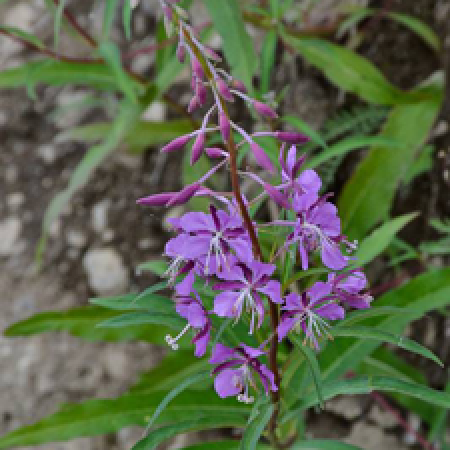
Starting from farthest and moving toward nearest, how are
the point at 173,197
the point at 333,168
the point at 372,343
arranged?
1. the point at 333,168
2. the point at 372,343
3. the point at 173,197

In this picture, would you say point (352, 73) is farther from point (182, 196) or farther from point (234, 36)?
point (182, 196)

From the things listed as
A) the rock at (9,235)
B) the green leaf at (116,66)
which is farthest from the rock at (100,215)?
the green leaf at (116,66)

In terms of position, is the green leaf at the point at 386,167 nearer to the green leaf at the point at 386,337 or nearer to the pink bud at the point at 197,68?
the green leaf at the point at 386,337

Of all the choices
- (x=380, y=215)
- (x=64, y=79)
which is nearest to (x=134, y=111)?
(x=64, y=79)

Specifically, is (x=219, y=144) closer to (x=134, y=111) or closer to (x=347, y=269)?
(x=134, y=111)

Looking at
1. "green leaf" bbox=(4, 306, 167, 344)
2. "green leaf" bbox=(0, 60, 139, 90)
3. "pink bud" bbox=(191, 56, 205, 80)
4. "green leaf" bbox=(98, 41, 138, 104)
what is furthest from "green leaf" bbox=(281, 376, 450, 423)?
"green leaf" bbox=(0, 60, 139, 90)

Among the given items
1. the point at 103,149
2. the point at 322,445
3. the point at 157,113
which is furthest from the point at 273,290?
the point at 157,113

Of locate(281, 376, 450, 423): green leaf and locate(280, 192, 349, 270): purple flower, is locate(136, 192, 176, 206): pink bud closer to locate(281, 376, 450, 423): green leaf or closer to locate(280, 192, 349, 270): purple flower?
locate(280, 192, 349, 270): purple flower
